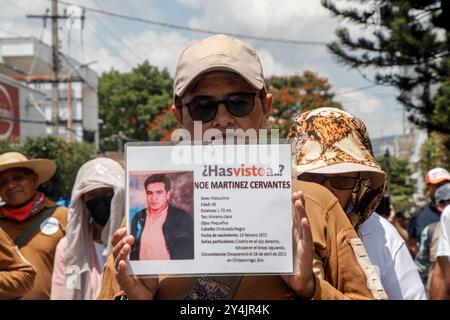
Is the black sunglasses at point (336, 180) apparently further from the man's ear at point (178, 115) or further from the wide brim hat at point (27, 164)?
the wide brim hat at point (27, 164)

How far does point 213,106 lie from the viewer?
1.75 m

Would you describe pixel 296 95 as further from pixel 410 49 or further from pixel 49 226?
pixel 49 226

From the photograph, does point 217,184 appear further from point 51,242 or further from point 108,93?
point 108,93

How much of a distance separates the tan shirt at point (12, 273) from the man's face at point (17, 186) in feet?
3.97

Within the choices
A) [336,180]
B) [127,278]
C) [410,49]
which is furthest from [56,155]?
[127,278]

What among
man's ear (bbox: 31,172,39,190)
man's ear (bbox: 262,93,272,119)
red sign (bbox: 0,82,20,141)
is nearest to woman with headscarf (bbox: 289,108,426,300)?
man's ear (bbox: 262,93,272,119)

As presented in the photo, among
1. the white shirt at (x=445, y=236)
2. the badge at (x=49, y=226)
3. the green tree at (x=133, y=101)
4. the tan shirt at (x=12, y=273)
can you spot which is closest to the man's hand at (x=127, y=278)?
the tan shirt at (x=12, y=273)

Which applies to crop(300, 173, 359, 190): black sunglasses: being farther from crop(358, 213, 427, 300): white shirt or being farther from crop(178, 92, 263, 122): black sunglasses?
crop(178, 92, 263, 122): black sunglasses

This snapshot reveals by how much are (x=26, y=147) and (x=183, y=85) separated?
2216cm

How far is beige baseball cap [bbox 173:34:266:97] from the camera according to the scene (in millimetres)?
1746

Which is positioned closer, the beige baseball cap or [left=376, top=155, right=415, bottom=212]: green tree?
the beige baseball cap

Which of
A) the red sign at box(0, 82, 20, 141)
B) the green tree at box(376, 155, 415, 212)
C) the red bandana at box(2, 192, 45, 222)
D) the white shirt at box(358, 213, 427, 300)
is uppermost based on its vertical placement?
the red sign at box(0, 82, 20, 141)

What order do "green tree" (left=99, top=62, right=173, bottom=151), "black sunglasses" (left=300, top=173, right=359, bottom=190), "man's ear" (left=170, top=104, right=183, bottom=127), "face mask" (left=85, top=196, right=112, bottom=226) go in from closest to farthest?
"man's ear" (left=170, top=104, right=183, bottom=127) → "black sunglasses" (left=300, top=173, right=359, bottom=190) → "face mask" (left=85, top=196, right=112, bottom=226) → "green tree" (left=99, top=62, right=173, bottom=151)

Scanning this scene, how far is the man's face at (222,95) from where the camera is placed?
1.74 meters
